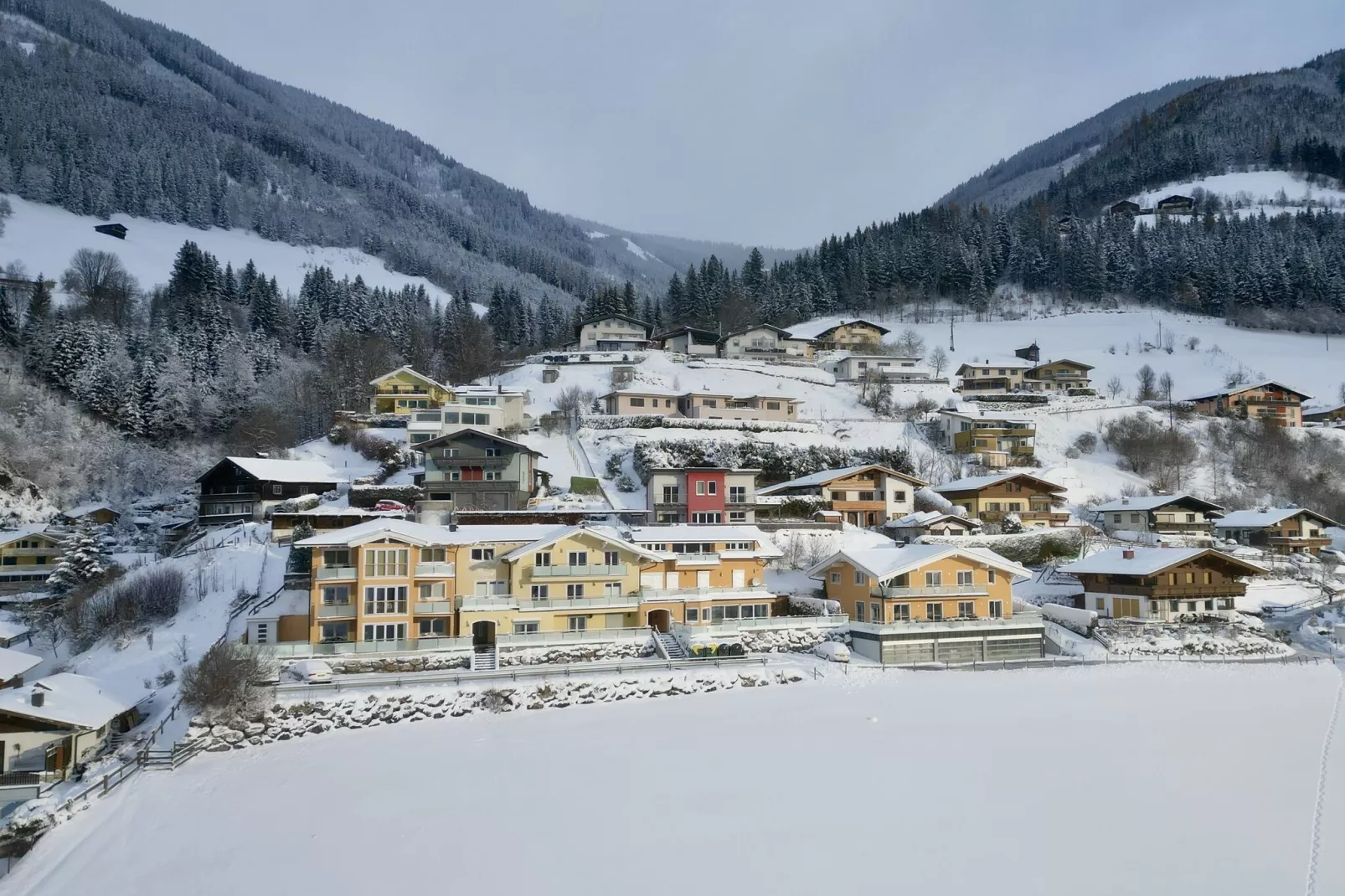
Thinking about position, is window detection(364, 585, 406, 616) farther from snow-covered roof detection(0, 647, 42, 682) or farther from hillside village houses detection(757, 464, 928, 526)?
hillside village houses detection(757, 464, 928, 526)

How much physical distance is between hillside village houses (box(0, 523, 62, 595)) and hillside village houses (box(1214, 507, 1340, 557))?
61.6 meters

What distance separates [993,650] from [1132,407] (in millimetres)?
44513

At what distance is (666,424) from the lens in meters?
56.0

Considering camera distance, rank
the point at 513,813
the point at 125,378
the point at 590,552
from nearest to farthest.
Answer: the point at 513,813 < the point at 590,552 < the point at 125,378

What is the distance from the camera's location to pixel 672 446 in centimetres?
5109

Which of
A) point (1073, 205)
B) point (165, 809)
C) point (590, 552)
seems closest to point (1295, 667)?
point (590, 552)

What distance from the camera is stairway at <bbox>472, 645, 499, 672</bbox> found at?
26688 mm

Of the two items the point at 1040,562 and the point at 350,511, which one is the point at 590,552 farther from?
Result: the point at 1040,562

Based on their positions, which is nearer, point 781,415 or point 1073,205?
point 781,415

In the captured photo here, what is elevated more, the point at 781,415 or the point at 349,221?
the point at 349,221

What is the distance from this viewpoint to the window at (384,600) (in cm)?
2767

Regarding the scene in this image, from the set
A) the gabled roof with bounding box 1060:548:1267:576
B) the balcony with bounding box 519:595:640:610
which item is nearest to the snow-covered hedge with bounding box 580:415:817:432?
the gabled roof with bounding box 1060:548:1267:576

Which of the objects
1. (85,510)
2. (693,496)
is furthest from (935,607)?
(85,510)

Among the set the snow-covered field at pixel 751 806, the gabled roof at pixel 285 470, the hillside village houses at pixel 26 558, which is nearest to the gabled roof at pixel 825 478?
the snow-covered field at pixel 751 806
